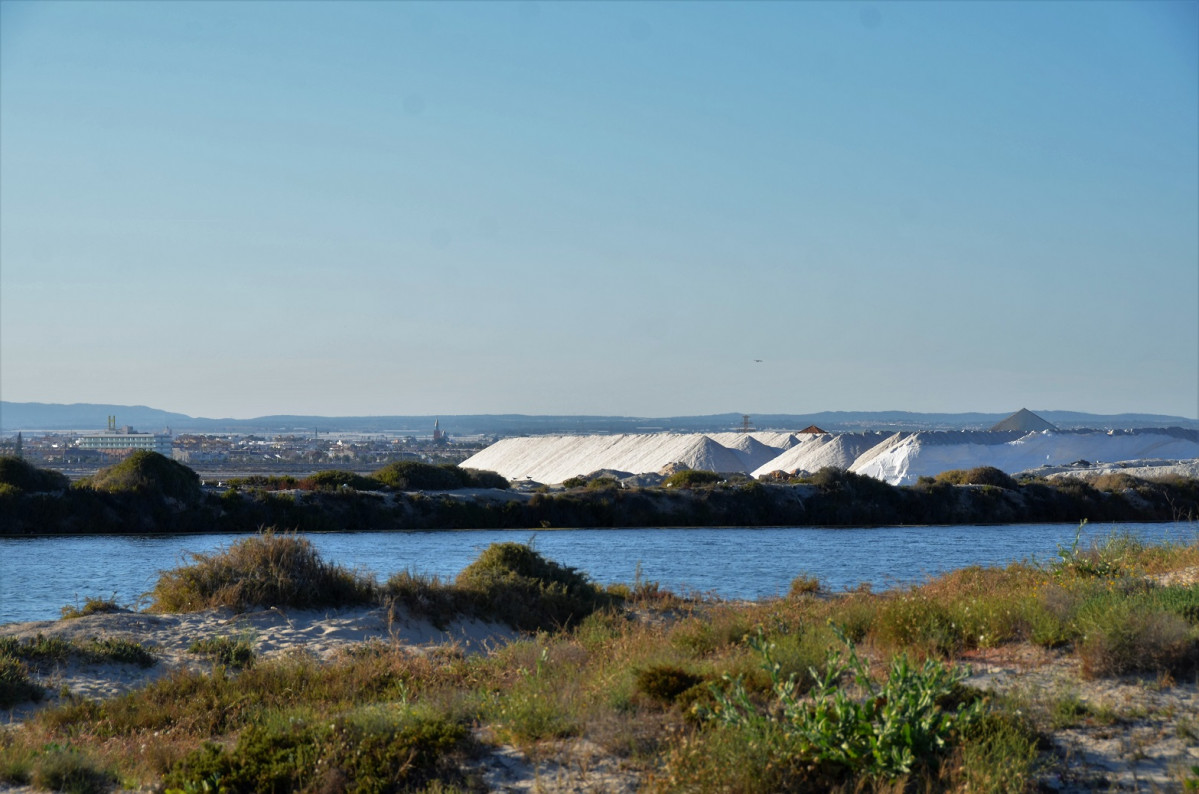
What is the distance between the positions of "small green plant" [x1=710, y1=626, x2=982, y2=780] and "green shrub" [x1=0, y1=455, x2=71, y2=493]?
35380 mm

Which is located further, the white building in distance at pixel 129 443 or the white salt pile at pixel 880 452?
the white building in distance at pixel 129 443

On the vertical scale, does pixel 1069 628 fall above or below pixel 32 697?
above

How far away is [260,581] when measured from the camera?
14453 mm

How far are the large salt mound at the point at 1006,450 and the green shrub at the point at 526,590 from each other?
139ft

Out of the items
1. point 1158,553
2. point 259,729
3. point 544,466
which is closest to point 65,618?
point 259,729

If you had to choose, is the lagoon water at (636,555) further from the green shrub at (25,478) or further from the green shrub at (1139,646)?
the green shrub at (1139,646)

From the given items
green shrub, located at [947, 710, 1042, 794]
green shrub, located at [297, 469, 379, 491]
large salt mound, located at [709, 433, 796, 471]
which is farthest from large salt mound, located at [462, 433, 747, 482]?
green shrub, located at [947, 710, 1042, 794]

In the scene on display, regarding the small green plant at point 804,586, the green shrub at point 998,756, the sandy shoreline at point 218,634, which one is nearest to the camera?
the green shrub at point 998,756

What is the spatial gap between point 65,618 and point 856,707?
11459 mm

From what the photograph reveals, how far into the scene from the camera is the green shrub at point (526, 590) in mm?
15352

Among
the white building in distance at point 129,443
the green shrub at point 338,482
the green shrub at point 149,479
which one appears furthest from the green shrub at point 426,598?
the white building in distance at point 129,443

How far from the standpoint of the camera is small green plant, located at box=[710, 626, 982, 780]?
5629 mm

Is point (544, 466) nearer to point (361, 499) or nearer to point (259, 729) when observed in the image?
point (361, 499)

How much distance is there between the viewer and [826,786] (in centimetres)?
567
